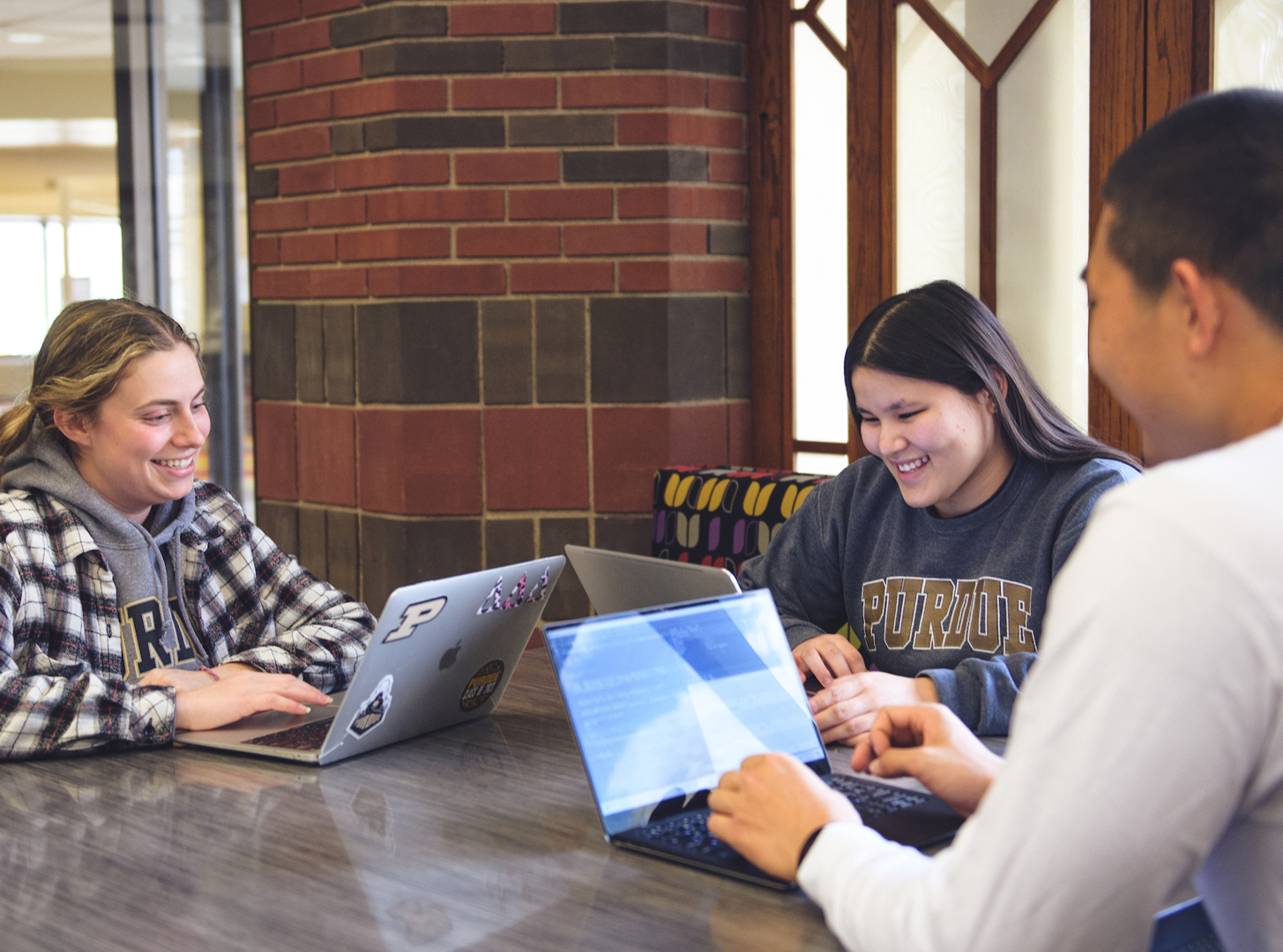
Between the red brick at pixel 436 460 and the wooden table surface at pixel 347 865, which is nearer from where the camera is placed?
the wooden table surface at pixel 347 865

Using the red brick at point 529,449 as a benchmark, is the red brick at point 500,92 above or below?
above

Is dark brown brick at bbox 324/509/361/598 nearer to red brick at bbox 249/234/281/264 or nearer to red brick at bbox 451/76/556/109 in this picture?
red brick at bbox 249/234/281/264

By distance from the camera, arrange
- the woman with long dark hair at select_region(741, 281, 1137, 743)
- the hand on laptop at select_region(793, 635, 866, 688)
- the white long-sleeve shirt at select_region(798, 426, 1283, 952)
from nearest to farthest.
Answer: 1. the white long-sleeve shirt at select_region(798, 426, 1283, 952)
2. the hand on laptop at select_region(793, 635, 866, 688)
3. the woman with long dark hair at select_region(741, 281, 1137, 743)

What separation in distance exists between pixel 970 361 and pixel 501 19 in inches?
61.7

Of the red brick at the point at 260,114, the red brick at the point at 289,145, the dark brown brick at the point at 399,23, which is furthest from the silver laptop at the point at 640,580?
the red brick at the point at 260,114

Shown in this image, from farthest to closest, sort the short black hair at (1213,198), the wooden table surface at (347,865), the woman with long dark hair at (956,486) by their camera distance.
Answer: the woman with long dark hair at (956,486), the wooden table surface at (347,865), the short black hair at (1213,198)

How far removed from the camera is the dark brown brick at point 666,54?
2807 mm

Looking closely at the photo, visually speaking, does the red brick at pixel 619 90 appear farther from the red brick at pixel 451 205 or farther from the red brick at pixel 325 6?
the red brick at pixel 325 6

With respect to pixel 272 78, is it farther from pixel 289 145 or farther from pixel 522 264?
pixel 522 264

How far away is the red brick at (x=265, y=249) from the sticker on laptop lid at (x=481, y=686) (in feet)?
6.42

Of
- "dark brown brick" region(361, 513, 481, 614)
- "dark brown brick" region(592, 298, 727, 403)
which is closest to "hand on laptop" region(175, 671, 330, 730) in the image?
"dark brown brick" region(361, 513, 481, 614)

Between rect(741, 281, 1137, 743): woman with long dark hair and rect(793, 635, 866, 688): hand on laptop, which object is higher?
rect(741, 281, 1137, 743): woman with long dark hair

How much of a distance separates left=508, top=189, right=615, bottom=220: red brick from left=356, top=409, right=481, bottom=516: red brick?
1.57 feet

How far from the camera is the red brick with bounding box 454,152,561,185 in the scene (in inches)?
111
